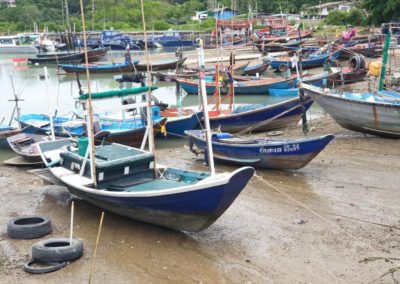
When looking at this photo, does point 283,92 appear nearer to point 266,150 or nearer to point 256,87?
point 256,87

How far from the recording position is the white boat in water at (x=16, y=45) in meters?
66.0

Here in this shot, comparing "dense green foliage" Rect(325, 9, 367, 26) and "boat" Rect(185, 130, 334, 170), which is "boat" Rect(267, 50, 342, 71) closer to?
"dense green foliage" Rect(325, 9, 367, 26)

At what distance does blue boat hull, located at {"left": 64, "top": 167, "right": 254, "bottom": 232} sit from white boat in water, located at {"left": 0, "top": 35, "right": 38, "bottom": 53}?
59417 mm

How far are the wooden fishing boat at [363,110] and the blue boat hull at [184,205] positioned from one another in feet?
26.8

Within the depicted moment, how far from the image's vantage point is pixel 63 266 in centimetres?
771

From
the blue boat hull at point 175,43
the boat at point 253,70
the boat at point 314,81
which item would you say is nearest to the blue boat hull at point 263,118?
the boat at point 314,81

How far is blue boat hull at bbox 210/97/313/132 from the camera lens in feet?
55.8

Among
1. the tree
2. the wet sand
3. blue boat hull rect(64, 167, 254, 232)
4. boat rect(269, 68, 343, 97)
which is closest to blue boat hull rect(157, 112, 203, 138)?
the wet sand

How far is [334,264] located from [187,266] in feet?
6.64

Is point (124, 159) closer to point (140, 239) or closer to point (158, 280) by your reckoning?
point (140, 239)

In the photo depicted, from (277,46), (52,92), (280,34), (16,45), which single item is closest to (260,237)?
(52,92)

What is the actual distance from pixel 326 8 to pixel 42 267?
75656mm

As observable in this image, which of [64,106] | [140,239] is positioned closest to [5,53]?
[64,106]

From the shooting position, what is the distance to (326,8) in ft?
255
